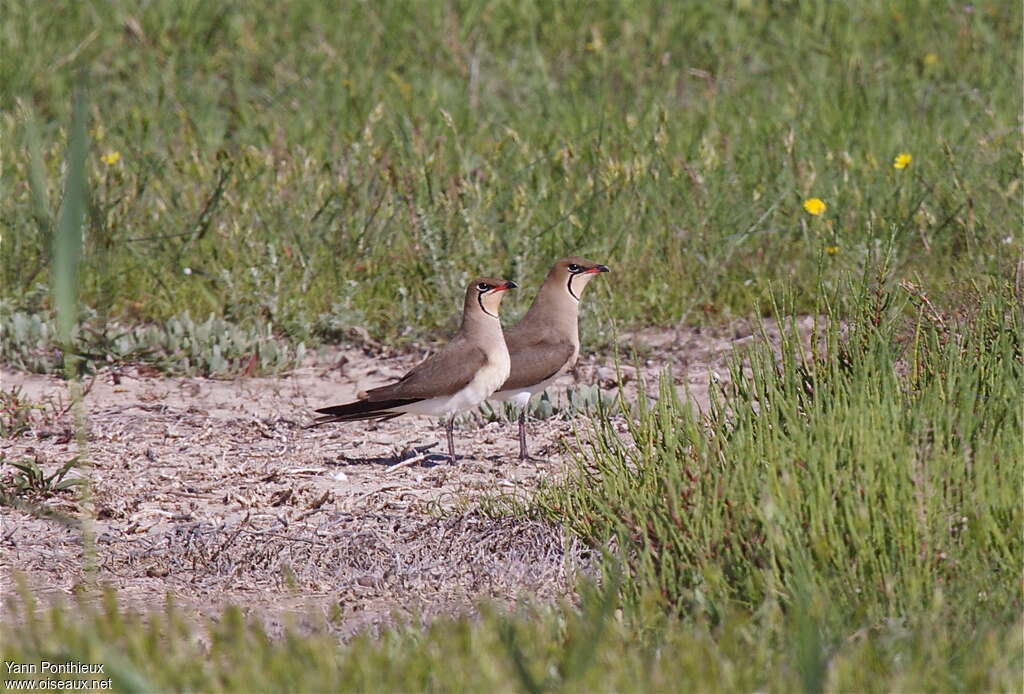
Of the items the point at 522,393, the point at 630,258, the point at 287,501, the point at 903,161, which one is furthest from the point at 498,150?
the point at 287,501

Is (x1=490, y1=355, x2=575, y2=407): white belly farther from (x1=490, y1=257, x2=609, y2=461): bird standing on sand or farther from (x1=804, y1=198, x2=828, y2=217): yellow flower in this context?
(x1=804, y1=198, x2=828, y2=217): yellow flower

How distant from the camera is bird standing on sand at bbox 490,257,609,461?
566 centimetres

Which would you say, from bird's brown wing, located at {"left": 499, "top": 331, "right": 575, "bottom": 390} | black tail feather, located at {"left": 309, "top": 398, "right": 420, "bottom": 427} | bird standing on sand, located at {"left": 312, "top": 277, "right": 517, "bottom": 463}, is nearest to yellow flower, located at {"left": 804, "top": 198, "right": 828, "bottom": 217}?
bird's brown wing, located at {"left": 499, "top": 331, "right": 575, "bottom": 390}

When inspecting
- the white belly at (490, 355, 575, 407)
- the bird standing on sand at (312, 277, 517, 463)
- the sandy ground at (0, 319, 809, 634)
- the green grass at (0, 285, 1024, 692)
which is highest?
the green grass at (0, 285, 1024, 692)

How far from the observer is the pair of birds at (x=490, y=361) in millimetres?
5434

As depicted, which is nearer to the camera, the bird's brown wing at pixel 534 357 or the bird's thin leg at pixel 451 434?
the bird's thin leg at pixel 451 434

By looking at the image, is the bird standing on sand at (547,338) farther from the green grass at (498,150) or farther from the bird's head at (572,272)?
the green grass at (498,150)

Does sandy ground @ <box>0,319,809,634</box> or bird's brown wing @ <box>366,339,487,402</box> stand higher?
bird's brown wing @ <box>366,339,487,402</box>

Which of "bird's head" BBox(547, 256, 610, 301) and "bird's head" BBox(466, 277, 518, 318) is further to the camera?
"bird's head" BBox(547, 256, 610, 301)

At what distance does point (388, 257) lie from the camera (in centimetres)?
736

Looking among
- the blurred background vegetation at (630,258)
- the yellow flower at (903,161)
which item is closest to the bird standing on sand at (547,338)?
the blurred background vegetation at (630,258)

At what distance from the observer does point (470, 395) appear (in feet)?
17.9

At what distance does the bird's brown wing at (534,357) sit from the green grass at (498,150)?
1.62 ft

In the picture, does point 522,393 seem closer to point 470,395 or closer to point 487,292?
point 470,395
